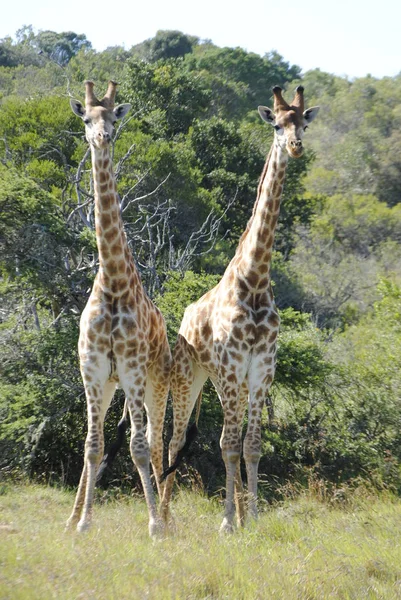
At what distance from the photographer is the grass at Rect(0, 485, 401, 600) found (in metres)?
4.89

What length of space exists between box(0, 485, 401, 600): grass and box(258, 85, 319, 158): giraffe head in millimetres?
2867

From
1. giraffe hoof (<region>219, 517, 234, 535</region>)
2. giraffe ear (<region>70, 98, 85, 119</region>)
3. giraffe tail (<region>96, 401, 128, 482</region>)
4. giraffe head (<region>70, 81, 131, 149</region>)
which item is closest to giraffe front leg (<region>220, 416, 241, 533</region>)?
giraffe hoof (<region>219, 517, 234, 535</region>)

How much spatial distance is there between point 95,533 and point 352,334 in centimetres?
1241

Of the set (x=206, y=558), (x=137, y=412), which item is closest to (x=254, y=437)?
(x=137, y=412)

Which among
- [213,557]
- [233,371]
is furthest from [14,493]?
[213,557]

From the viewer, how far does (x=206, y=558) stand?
5.59 meters

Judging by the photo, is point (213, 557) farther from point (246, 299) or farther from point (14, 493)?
point (14, 493)

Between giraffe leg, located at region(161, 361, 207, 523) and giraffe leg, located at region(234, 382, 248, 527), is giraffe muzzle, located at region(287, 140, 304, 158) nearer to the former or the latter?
giraffe leg, located at region(234, 382, 248, 527)

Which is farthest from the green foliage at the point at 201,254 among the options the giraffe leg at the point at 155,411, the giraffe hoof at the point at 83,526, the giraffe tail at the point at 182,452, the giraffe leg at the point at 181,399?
the giraffe hoof at the point at 83,526

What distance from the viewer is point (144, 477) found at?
7000 mm

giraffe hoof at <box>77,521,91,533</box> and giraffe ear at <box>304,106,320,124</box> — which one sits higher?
giraffe ear at <box>304,106,320,124</box>

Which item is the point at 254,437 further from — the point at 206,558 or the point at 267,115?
the point at 267,115

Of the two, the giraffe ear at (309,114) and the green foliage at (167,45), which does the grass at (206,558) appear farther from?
the green foliage at (167,45)

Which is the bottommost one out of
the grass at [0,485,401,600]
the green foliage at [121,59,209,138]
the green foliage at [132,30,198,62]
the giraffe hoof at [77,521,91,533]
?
the grass at [0,485,401,600]
